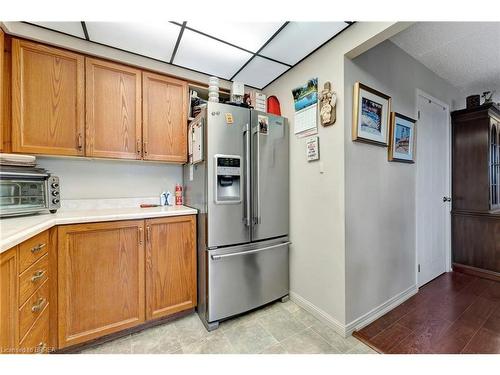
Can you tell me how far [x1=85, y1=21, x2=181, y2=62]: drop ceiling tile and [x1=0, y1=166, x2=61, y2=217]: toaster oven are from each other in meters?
1.17

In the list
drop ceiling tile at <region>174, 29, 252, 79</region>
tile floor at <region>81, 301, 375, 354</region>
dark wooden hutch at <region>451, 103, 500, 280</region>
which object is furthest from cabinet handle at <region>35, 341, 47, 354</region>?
dark wooden hutch at <region>451, 103, 500, 280</region>

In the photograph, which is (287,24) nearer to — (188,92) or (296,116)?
(296,116)

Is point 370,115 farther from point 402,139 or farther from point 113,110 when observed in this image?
point 113,110

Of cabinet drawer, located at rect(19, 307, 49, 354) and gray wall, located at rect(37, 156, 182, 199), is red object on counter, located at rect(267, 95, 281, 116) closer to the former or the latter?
gray wall, located at rect(37, 156, 182, 199)

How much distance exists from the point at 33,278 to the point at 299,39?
239 centimetres

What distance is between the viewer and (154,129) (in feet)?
6.50

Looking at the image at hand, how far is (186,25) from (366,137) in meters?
1.66

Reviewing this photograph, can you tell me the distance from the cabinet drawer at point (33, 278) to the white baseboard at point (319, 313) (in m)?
1.97

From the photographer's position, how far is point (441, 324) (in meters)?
1.72

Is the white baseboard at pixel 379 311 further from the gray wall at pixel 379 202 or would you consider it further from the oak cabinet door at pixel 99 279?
the oak cabinet door at pixel 99 279

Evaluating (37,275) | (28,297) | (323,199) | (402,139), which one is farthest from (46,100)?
(402,139)

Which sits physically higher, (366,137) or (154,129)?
(154,129)

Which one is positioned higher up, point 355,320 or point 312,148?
point 312,148
